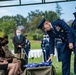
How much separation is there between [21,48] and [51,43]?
437cm

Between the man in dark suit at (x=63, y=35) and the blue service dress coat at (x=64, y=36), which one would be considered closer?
the man in dark suit at (x=63, y=35)

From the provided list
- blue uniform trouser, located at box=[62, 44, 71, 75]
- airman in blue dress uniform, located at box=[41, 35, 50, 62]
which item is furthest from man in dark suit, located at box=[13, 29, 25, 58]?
blue uniform trouser, located at box=[62, 44, 71, 75]

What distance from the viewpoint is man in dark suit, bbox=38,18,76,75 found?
21.0 ft

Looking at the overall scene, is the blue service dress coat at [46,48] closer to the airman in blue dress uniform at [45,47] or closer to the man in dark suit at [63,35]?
the airman in blue dress uniform at [45,47]

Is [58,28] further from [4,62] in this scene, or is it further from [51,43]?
[4,62]

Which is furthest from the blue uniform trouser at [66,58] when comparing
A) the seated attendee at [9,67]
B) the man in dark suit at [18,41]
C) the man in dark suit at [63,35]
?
the man in dark suit at [18,41]

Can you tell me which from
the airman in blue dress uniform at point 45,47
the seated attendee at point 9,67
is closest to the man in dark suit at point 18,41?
the airman in blue dress uniform at point 45,47

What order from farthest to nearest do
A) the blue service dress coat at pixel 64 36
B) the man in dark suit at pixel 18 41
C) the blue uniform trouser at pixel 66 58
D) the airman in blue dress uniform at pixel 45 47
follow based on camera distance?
the airman in blue dress uniform at pixel 45 47 < the man in dark suit at pixel 18 41 < the blue uniform trouser at pixel 66 58 < the blue service dress coat at pixel 64 36

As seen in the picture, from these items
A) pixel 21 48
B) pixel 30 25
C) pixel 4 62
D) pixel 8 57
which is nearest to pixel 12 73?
pixel 4 62

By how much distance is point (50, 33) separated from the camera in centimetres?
666

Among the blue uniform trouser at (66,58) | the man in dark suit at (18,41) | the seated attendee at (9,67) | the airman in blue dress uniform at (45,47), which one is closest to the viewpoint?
the seated attendee at (9,67)

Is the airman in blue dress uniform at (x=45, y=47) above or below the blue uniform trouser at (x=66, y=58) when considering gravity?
below

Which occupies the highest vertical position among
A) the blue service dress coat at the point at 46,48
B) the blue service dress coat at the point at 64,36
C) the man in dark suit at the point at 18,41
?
the blue service dress coat at the point at 64,36

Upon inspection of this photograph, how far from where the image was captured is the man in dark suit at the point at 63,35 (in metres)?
6.39
